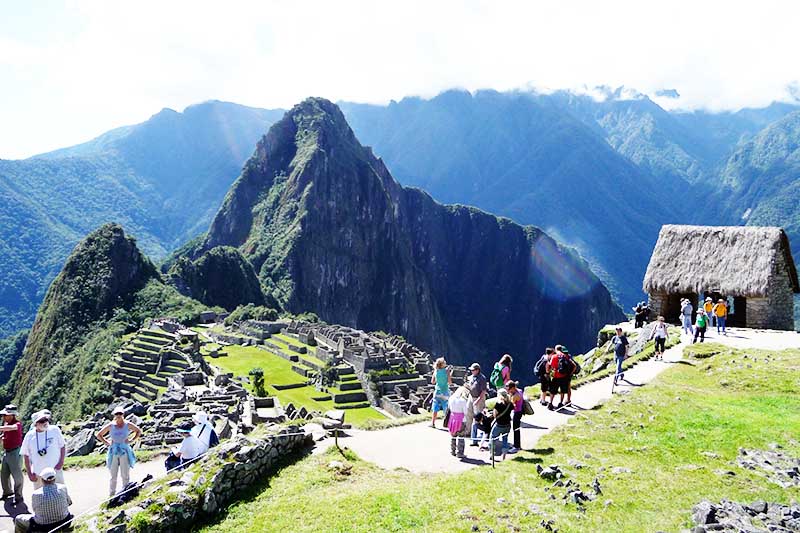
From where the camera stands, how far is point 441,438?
14883mm

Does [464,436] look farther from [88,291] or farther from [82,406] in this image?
[88,291]

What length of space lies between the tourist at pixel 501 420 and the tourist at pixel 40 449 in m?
8.57

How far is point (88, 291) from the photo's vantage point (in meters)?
97.4

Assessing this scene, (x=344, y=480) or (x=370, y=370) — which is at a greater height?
(x=344, y=480)

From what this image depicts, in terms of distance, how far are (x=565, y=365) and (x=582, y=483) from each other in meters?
5.41

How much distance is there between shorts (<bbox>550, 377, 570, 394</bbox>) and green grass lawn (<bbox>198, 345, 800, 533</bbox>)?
3.63 ft

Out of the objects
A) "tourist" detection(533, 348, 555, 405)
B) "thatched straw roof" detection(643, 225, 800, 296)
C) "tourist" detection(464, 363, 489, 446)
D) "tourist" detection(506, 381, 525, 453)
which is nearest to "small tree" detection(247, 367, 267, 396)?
"thatched straw roof" detection(643, 225, 800, 296)

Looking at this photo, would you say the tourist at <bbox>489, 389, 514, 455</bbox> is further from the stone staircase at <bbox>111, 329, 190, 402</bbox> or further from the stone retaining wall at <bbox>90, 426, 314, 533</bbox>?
the stone staircase at <bbox>111, 329, 190, 402</bbox>

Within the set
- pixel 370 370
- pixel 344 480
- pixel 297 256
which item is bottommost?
pixel 370 370

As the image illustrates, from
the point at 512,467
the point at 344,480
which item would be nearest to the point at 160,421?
the point at 344,480

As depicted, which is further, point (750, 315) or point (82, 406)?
point (82, 406)

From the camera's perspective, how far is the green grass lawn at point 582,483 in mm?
9805

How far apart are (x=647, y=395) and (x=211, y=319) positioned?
89517 millimetres

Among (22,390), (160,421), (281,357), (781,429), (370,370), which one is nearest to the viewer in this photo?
(781,429)
